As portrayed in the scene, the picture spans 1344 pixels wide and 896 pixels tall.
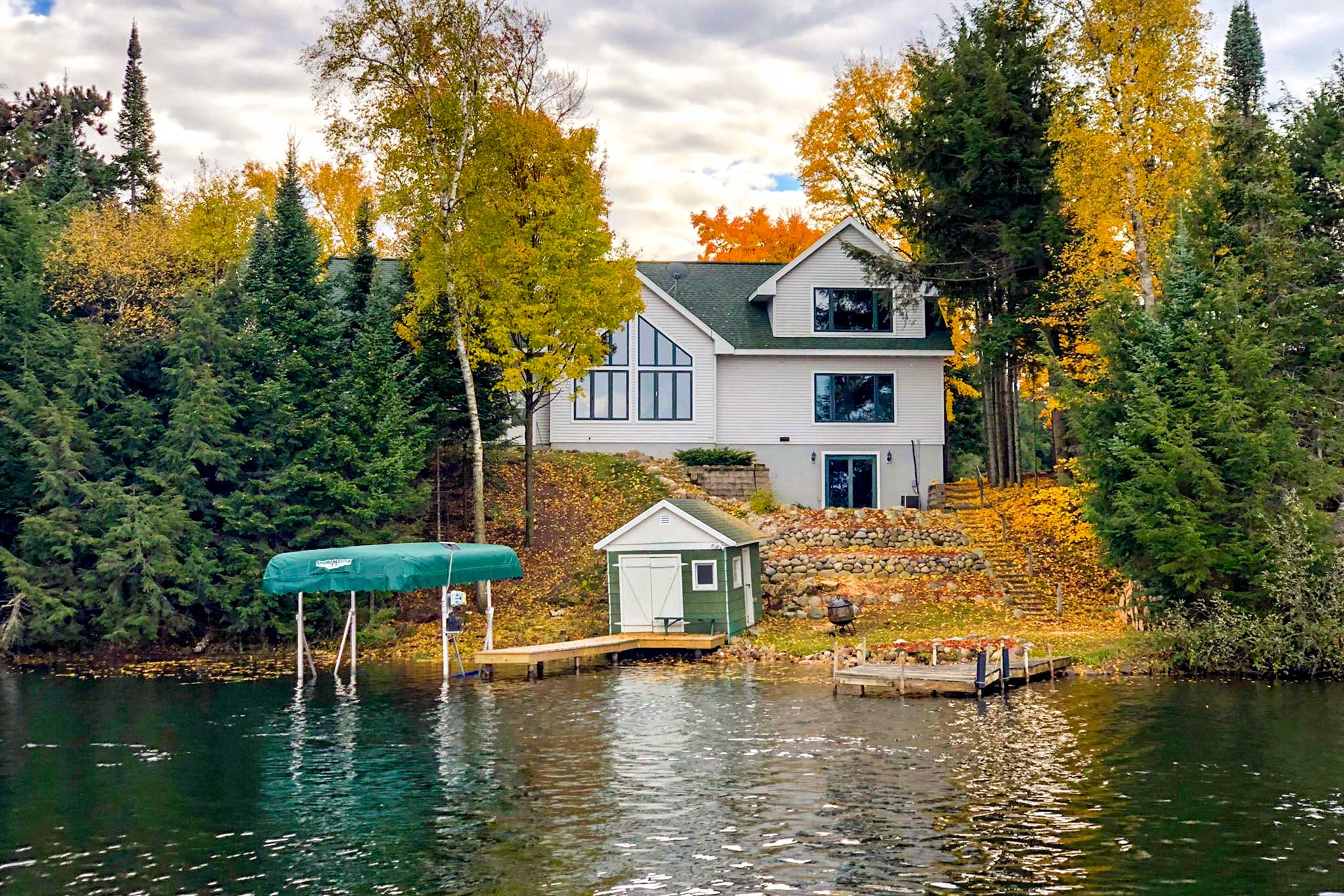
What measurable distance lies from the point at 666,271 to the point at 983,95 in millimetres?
15743

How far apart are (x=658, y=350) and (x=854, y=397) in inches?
320

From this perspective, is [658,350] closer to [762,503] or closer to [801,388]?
[801,388]

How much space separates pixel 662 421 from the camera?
48.1 meters

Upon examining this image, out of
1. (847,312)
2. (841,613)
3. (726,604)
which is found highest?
(847,312)

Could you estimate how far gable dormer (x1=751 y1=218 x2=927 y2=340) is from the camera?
49.1 m

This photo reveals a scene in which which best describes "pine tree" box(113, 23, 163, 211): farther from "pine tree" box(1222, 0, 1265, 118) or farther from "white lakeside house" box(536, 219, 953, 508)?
"pine tree" box(1222, 0, 1265, 118)

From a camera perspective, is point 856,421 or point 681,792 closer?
point 681,792

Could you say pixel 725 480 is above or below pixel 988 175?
below

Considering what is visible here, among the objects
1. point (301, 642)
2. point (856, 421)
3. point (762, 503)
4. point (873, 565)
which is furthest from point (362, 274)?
point (856, 421)

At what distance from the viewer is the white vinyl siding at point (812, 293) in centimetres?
4906

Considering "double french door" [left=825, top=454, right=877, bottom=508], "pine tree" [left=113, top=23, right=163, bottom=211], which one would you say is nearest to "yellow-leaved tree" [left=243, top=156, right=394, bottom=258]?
"pine tree" [left=113, top=23, right=163, bottom=211]

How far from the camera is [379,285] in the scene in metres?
41.7

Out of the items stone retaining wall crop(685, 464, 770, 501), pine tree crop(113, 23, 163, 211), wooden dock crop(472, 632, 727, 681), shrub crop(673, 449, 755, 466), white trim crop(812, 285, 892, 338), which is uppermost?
pine tree crop(113, 23, 163, 211)

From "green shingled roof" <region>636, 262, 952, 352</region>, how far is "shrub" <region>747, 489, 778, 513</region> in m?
6.98
